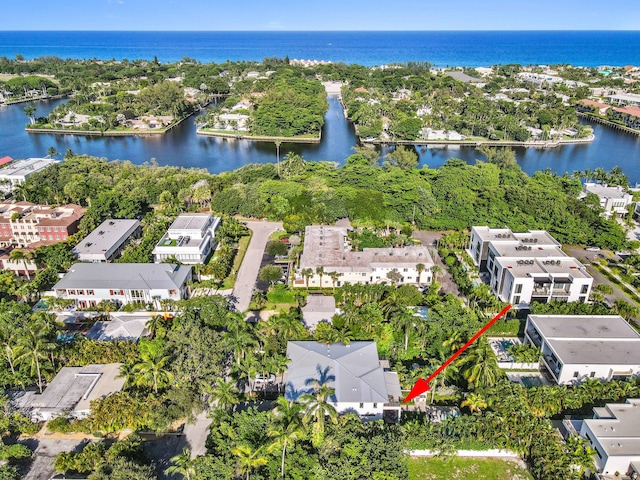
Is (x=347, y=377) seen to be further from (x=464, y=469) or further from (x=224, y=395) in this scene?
(x=464, y=469)

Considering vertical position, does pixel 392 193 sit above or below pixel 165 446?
above

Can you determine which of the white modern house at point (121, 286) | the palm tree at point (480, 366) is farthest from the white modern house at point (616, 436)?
the white modern house at point (121, 286)

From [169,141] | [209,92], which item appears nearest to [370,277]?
[169,141]

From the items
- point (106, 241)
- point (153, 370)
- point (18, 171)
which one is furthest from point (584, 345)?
point (18, 171)

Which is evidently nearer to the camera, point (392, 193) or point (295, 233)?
point (295, 233)

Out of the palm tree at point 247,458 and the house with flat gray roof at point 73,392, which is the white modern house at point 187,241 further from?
the palm tree at point 247,458

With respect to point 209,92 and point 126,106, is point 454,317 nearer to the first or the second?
point 126,106

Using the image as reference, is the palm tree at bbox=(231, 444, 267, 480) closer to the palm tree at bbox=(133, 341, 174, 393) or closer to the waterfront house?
the palm tree at bbox=(133, 341, 174, 393)
